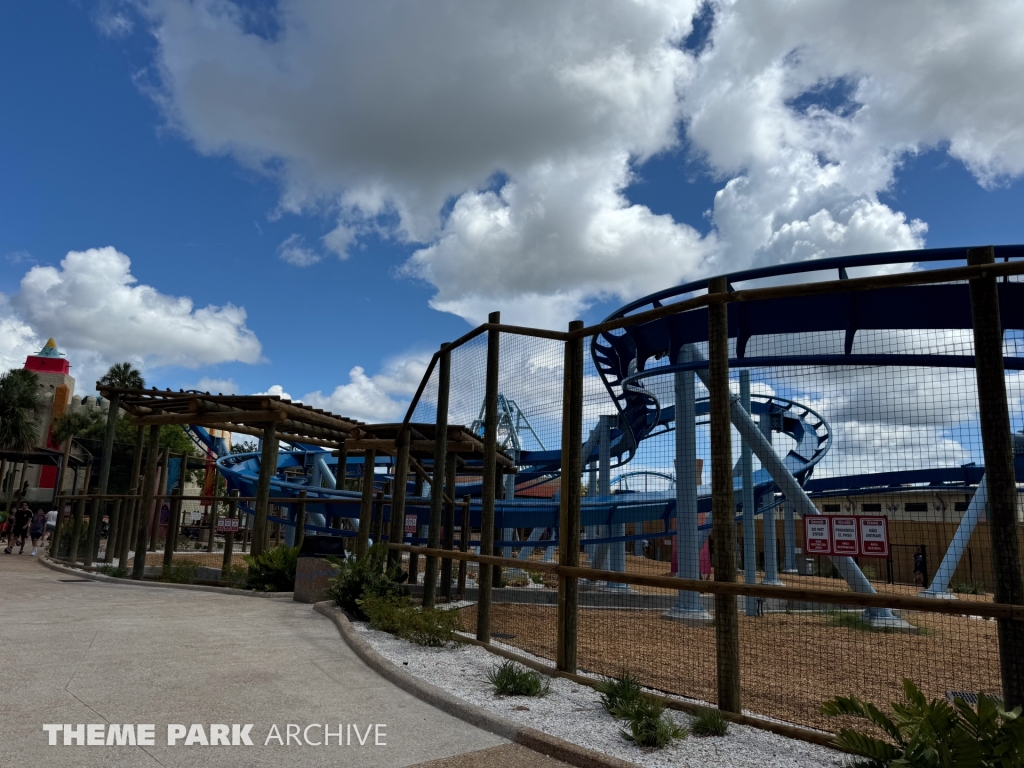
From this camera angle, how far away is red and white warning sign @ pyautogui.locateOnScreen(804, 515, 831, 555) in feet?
15.5

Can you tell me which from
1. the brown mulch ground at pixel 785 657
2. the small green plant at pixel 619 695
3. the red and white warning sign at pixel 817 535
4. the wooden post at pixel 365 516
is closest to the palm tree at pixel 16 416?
the wooden post at pixel 365 516

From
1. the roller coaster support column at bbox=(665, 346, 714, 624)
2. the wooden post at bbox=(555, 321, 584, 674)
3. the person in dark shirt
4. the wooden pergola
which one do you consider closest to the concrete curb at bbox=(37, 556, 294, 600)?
the wooden pergola

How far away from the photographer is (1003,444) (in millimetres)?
4062

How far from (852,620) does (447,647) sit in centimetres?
595

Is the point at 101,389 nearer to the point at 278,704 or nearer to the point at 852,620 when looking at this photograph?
the point at 278,704

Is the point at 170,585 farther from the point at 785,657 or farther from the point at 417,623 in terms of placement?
the point at 785,657

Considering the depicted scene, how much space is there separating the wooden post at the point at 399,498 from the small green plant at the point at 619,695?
16.8 ft

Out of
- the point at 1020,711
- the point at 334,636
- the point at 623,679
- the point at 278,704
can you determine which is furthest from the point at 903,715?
the point at 334,636

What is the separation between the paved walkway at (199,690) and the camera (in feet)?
12.5

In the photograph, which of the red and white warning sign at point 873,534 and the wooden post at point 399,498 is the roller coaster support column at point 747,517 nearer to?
the wooden post at point 399,498

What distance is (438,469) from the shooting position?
8289 millimetres

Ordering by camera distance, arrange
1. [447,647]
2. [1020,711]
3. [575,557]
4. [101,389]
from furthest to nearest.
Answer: [101,389] < [447,647] < [575,557] < [1020,711]

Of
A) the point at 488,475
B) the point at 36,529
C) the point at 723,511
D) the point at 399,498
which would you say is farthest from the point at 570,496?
the point at 36,529

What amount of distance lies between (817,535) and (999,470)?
3.80 ft
